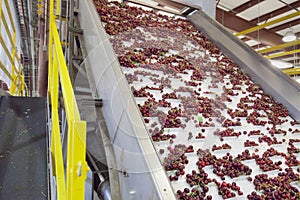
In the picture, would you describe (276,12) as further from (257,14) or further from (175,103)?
(175,103)

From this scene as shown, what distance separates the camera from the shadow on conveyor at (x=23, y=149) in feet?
4.44

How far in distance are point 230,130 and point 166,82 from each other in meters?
0.60

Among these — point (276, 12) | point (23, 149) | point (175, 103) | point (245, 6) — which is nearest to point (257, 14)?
point (276, 12)

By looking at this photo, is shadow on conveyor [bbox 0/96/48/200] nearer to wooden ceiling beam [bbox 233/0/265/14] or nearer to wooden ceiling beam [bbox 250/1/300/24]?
wooden ceiling beam [bbox 233/0/265/14]

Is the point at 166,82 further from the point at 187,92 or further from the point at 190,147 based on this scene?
the point at 190,147

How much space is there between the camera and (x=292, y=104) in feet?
7.14

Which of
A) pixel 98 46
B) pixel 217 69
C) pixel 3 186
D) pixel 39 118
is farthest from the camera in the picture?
pixel 217 69

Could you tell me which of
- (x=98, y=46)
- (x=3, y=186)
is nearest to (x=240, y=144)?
(x=98, y=46)

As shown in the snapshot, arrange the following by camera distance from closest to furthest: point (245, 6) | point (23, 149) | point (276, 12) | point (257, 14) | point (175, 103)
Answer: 1. point (23, 149)
2. point (175, 103)
3. point (245, 6)
4. point (276, 12)
5. point (257, 14)

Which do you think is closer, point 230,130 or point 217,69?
point 230,130

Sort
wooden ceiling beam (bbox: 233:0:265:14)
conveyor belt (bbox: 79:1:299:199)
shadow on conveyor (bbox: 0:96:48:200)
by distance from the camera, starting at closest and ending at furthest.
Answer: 1. conveyor belt (bbox: 79:1:299:199)
2. shadow on conveyor (bbox: 0:96:48:200)
3. wooden ceiling beam (bbox: 233:0:265:14)

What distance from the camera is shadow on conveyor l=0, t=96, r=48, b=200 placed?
1.35 meters

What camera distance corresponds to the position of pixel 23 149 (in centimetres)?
163

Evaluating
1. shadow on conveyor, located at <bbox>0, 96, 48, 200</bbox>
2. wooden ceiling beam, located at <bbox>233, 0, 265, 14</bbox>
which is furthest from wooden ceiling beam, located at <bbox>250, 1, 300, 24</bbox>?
shadow on conveyor, located at <bbox>0, 96, 48, 200</bbox>
